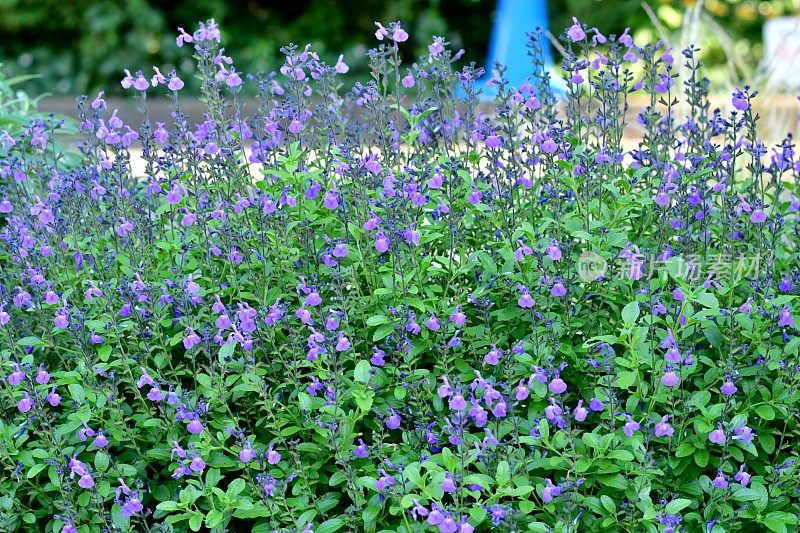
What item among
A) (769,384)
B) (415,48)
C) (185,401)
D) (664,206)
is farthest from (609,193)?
(415,48)

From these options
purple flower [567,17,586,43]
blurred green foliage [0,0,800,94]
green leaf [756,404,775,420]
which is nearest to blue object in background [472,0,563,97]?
blurred green foliage [0,0,800,94]

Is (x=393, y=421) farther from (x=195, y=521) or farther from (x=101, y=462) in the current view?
(x=101, y=462)

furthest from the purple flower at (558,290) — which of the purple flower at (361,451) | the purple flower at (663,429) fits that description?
the purple flower at (361,451)

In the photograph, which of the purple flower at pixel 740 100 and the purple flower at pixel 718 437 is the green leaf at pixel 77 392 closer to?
the purple flower at pixel 718 437

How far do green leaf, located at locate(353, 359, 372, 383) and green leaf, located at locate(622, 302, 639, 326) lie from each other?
2.01ft

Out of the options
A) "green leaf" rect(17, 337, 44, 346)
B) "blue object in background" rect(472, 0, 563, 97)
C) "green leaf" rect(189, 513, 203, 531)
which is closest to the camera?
"green leaf" rect(189, 513, 203, 531)

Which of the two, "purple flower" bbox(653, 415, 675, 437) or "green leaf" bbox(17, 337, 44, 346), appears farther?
"green leaf" bbox(17, 337, 44, 346)

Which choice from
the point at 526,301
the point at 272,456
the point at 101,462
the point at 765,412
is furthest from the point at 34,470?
the point at 765,412

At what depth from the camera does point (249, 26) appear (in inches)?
462

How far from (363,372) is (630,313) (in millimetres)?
643

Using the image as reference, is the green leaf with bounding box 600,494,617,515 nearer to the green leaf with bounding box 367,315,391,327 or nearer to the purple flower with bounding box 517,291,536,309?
the purple flower with bounding box 517,291,536,309

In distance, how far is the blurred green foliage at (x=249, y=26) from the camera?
11.2 metres

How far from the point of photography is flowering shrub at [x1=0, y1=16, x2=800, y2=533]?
2268mm

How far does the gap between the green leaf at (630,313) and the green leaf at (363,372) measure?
24.2 inches
